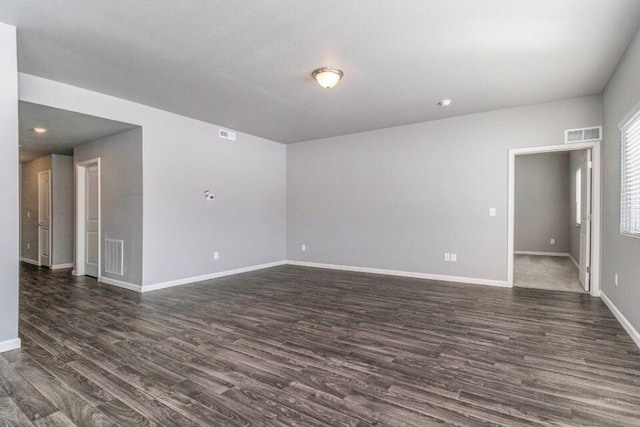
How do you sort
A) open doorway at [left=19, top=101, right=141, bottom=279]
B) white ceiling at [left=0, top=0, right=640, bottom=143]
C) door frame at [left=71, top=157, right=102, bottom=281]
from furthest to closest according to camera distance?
1. door frame at [left=71, top=157, right=102, bottom=281]
2. open doorway at [left=19, top=101, right=141, bottom=279]
3. white ceiling at [left=0, top=0, right=640, bottom=143]

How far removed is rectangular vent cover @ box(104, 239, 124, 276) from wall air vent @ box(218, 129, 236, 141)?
2413 millimetres

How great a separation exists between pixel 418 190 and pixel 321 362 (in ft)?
13.1

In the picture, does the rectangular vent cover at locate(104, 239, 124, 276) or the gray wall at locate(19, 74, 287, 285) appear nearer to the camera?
the gray wall at locate(19, 74, 287, 285)

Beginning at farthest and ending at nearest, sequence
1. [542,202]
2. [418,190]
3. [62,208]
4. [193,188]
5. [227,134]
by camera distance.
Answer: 1. [542,202]
2. [62,208]
3. [227,134]
4. [418,190]
5. [193,188]

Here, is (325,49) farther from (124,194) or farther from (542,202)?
(542,202)

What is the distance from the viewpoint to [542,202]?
8.80 m

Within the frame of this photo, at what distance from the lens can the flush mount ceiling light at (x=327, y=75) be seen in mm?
3504

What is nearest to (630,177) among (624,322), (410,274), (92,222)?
(624,322)

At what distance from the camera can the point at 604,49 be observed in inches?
125

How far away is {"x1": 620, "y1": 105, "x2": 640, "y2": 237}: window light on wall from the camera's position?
9.68ft

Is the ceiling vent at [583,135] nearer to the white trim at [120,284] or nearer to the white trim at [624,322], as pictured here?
the white trim at [624,322]

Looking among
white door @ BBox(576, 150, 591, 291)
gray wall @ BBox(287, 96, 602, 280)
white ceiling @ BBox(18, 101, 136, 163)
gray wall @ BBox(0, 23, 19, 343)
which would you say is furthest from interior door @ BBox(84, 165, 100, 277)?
white door @ BBox(576, 150, 591, 291)

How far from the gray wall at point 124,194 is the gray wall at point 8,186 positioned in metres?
2.00

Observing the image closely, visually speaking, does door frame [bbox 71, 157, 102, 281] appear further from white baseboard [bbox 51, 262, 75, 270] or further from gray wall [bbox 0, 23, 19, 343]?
gray wall [bbox 0, 23, 19, 343]
